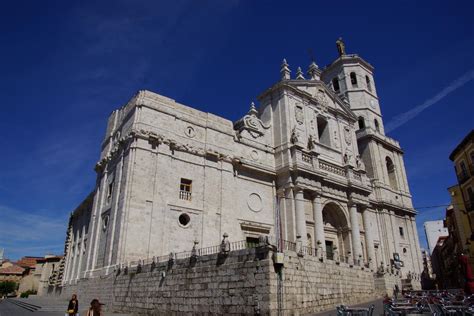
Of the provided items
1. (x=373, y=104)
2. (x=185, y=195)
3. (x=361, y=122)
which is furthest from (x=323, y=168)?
(x=373, y=104)

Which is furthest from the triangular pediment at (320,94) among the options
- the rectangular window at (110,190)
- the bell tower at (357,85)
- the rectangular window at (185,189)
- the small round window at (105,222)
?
the small round window at (105,222)

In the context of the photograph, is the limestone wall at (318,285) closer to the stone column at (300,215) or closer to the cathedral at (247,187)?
the cathedral at (247,187)

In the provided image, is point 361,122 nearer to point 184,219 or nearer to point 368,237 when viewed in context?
point 368,237

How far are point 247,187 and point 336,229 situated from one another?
25.8ft

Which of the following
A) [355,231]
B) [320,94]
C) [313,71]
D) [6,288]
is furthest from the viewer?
[6,288]

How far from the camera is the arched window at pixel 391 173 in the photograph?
3292 centimetres

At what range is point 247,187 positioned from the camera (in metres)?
22.0

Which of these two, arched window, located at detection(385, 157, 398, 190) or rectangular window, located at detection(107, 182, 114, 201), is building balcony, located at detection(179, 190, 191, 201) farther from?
arched window, located at detection(385, 157, 398, 190)

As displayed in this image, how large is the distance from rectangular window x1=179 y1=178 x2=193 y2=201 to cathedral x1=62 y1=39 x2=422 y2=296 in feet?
0.20

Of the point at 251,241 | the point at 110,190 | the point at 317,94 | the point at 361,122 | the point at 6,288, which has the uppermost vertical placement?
the point at 361,122

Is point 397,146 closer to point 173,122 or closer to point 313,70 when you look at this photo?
point 313,70

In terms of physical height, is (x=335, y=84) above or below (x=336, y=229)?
above

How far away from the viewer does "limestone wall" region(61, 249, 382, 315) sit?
11.3m

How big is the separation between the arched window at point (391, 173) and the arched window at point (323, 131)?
31.2 feet
